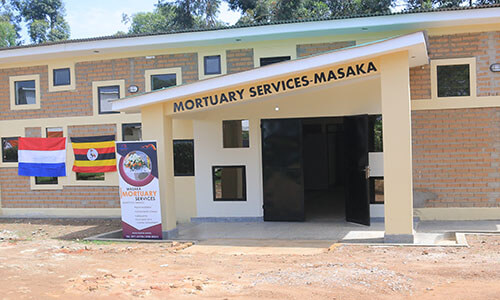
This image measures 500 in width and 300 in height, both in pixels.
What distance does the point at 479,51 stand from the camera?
1148cm

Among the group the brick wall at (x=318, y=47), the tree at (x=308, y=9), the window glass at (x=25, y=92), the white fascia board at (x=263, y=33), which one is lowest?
the window glass at (x=25, y=92)

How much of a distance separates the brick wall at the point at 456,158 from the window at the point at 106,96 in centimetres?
824

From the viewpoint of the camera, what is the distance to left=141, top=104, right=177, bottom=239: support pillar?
10.6 meters

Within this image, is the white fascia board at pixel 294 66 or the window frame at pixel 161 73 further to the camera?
the window frame at pixel 161 73

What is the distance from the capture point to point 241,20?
101 ft

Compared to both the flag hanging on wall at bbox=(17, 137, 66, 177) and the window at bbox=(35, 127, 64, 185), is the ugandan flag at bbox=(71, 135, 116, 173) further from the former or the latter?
the window at bbox=(35, 127, 64, 185)

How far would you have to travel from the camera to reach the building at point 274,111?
9.96 m

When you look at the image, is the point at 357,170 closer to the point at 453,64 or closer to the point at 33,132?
the point at 453,64

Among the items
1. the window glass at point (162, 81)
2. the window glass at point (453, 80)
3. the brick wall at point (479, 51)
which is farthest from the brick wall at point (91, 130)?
the window glass at point (453, 80)

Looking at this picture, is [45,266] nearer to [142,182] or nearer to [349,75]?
[142,182]

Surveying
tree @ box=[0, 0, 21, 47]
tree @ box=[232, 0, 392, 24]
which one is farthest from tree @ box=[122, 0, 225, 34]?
tree @ box=[0, 0, 21, 47]

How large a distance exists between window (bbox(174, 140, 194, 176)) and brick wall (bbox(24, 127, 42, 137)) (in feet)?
14.7

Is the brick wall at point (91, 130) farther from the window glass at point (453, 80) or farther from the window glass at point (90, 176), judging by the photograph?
the window glass at point (453, 80)

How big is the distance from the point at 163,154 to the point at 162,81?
3.45 m
